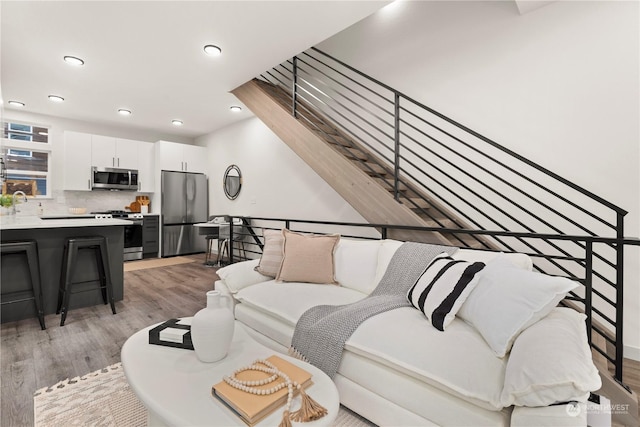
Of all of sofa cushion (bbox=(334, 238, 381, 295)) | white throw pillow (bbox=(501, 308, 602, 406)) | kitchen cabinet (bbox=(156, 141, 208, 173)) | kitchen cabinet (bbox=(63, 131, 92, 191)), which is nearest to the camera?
white throw pillow (bbox=(501, 308, 602, 406))

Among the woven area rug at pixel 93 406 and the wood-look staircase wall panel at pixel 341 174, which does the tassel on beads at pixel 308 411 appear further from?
the wood-look staircase wall panel at pixel 341 174

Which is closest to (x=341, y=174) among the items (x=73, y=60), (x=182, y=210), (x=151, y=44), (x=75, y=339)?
(x=151, y=44)

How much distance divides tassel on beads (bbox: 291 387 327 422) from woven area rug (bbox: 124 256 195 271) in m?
4.91

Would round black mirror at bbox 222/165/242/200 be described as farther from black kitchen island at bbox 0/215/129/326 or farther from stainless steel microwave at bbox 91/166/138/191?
black kitchen island at bbox 0/215/129/326

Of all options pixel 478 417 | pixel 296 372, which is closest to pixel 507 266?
pixel 478 417

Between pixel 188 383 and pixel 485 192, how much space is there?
2731 millimetres

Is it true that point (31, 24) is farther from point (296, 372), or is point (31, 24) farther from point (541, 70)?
point (541, 70)

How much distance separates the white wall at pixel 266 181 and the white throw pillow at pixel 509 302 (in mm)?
2311

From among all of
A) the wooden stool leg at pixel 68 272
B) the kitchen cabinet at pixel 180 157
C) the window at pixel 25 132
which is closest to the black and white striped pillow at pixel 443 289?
the wooden stool leg at pixel 68 272

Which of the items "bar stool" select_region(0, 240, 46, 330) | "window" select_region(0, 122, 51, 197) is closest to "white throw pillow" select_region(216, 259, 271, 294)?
"bar stool" select_region(0, 240, 46, 330)

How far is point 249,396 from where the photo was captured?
1017mm

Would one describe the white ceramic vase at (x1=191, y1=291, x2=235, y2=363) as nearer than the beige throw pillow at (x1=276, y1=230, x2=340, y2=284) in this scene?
Yes

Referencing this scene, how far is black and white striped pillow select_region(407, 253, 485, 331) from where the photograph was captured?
153cm

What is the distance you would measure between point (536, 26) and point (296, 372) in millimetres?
3129
